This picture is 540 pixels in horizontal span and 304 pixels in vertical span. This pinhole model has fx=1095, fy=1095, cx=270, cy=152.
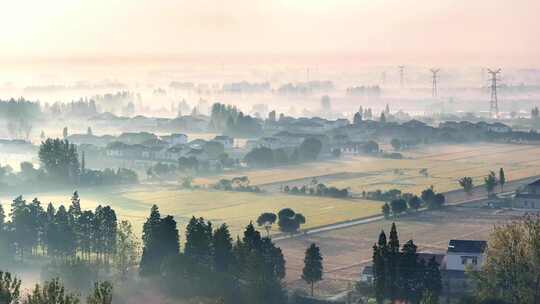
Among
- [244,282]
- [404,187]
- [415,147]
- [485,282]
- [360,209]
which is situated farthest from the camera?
[415,147]

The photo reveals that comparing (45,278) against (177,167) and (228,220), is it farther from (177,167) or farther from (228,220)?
(177,167)

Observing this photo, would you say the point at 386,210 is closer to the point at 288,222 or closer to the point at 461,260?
the point at 288,222

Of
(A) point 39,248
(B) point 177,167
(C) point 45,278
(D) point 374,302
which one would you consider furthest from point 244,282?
(B) point 177,167

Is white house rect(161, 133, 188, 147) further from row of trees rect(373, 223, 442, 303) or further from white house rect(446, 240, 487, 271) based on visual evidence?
row of trees rect(373, 223, 442, 303)

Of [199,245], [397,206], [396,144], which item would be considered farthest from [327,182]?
[199,245]

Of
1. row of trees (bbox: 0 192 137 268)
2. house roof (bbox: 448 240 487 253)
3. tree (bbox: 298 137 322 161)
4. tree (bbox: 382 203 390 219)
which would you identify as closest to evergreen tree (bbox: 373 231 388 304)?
house roof (bbox: 448 240 487 253)

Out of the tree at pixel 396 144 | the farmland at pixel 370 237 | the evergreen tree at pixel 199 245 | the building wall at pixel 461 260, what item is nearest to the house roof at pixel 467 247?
the building wall at pixel 461 260

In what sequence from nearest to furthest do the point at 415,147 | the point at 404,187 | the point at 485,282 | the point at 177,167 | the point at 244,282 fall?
the point at 485,282
the point at 244,282
the point at 404,187
the point at 177,167
the point at 415,147
